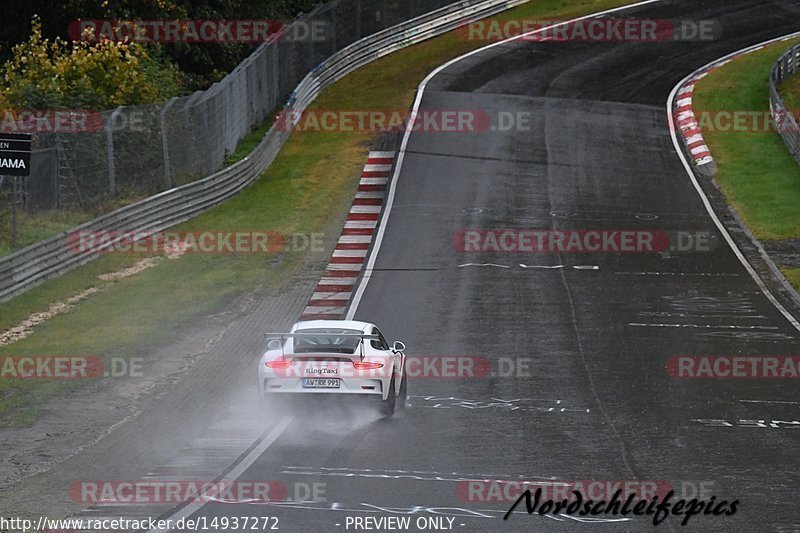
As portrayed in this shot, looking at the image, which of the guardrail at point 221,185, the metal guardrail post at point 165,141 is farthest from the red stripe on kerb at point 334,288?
the metal guardrail post at point 165,141

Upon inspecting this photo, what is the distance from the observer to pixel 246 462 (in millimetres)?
13227

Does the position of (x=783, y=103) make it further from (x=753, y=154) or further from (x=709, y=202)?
(x=709, y=202)

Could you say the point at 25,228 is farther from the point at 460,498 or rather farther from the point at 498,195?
the point at 460,498

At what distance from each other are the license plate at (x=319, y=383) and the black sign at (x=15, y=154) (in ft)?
34.9

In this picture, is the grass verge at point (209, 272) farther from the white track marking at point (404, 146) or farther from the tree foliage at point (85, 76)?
the tree foliage at point (85, 76)

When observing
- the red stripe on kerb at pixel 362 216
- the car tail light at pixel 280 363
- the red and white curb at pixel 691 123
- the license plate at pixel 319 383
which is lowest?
the license plate at pixel 319 383

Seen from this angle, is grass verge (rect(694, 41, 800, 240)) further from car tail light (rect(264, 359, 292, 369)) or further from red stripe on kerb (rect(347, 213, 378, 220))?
car tail light (rect(264, 359, 292, 369))

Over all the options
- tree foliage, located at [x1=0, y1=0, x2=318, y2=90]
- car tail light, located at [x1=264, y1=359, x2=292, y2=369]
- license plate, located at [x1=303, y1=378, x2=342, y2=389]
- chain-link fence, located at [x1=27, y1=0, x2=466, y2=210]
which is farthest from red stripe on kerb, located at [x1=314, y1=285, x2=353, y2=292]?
tree foliage, located at [x1=0, y1=0, x2=318, y2=90]

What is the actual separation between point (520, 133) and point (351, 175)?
6820 millimetres

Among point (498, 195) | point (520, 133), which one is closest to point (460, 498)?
point (498, 195)

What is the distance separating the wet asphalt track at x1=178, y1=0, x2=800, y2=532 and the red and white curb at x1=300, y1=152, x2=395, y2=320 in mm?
613

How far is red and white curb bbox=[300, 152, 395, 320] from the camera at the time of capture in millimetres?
A: 23906

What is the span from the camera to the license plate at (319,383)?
15156 mm

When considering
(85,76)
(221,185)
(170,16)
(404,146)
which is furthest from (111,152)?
(170,16)
